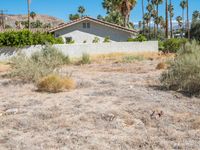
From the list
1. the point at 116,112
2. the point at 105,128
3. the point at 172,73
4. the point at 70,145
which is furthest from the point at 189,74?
the point at 70,145

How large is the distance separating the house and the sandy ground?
33003 mm

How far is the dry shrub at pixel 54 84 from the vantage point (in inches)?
535

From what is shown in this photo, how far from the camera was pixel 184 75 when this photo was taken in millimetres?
13242

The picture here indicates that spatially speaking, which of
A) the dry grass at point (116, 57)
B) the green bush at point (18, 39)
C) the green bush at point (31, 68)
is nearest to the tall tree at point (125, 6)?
the dry grass at point (116, 57)

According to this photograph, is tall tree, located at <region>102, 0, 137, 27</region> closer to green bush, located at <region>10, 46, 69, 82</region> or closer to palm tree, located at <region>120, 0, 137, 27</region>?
palm tree, located at <region>120, 0, 137, 27</region>

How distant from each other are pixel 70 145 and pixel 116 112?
260 cm

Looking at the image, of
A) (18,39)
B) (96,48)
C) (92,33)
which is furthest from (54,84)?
(92,33)

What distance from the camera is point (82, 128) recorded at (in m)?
8.81

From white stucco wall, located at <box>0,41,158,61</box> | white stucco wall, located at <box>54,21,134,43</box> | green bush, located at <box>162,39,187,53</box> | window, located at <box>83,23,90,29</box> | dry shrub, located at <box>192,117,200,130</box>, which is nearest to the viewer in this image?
dry shrub, located at <box>192,117,200,130</box>

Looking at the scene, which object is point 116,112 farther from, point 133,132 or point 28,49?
point 28,49

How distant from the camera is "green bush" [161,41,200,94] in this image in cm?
1283

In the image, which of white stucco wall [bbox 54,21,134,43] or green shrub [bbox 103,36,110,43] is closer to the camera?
green shrub [bbox 103,36,110,43]

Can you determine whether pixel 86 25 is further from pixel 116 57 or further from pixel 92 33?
pixel 116 57

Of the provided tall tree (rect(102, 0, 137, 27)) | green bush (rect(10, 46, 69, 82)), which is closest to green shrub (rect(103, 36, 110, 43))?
tall tree (rect(102, 0, 137, 27))
